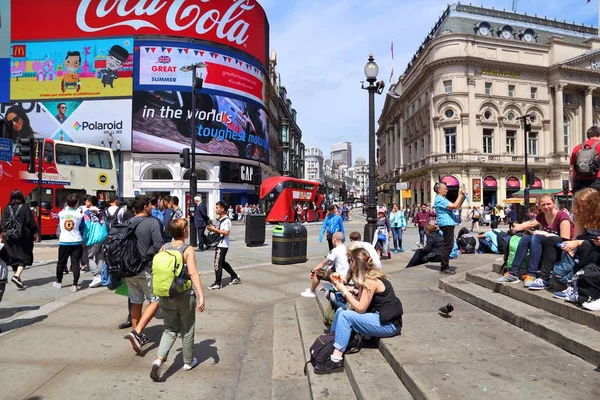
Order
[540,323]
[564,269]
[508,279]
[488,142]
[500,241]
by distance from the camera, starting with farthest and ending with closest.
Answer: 1. [488,142]
2. [500,241]
3. [508,279]
4. [564,269]
5. [540,323]

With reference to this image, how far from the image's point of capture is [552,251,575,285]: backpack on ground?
452 cm

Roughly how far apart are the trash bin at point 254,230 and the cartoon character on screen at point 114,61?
86.6ft

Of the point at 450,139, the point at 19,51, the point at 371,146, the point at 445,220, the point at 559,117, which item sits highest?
the point at 19,51

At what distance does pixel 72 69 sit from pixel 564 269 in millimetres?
39796

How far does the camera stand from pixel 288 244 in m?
10.4

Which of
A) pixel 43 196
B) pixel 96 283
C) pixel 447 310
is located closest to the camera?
pixel 447 310

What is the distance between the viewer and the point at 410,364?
3352 millimetres

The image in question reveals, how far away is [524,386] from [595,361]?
85cm

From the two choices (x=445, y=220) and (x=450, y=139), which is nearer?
(x=445, y=220)

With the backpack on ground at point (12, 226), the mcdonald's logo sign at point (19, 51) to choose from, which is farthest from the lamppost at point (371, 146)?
the mcdonald's logo sign at point (19, 51)

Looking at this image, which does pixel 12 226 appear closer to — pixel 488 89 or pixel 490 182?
pixel 490 182

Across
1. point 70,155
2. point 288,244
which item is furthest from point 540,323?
point 70,155

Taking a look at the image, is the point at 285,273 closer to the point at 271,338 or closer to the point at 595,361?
the point at 271,338

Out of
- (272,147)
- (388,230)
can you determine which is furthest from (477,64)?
(388,230)
